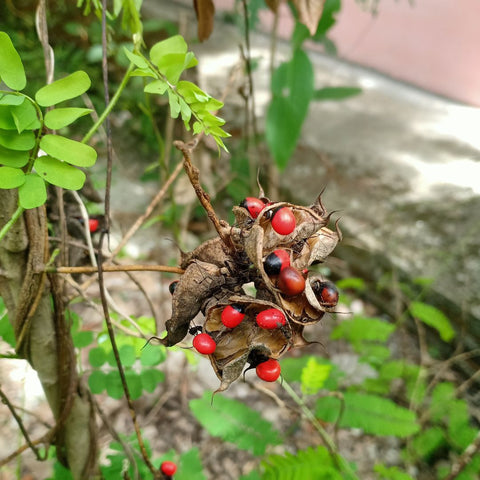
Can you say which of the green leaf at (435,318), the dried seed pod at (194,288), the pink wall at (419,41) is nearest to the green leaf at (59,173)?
the dried seed pod at (194,288)

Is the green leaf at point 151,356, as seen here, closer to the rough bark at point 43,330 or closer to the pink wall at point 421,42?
the rough bark at point 43,330

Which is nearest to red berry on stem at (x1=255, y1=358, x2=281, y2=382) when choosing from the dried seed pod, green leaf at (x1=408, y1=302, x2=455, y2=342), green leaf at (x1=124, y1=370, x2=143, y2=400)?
the dried seed pod

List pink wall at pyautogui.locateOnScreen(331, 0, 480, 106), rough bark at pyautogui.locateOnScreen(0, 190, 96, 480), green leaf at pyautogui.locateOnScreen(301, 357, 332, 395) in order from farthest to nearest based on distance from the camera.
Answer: pink wall at pyautogui.locateOnScreen(331, 0, 480, 106) < green leaf at pyautogui.locateOnScreen(301, 357, 332, 395) < rough bark at pyautogui.locateOnScreen(0, 190, 96, 480)

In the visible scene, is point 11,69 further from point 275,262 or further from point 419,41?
point 419,41

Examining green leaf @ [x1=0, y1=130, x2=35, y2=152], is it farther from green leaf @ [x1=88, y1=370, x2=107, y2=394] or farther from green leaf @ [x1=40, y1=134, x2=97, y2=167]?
green leaf @ [x1=88, y1=370, x2=107, y2=394]

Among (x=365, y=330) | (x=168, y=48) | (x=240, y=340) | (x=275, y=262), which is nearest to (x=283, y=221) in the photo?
(x=275, y=262)

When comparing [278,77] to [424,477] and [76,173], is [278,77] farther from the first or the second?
[424,477]
